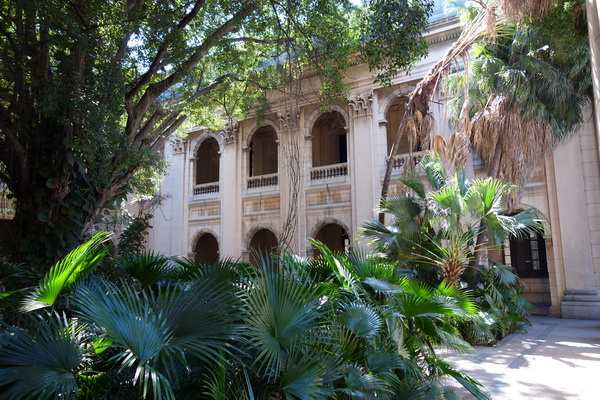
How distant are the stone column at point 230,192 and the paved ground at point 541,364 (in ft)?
38.7

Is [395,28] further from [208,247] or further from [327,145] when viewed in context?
[208,247]

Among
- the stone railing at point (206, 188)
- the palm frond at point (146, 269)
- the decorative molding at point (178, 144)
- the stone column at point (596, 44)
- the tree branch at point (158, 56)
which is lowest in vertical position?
the palm frond at point (146, 269)

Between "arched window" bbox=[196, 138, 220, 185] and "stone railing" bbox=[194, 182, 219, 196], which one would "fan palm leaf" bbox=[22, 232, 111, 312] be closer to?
"stone railing" bbox=[194, 182, 219, 196]

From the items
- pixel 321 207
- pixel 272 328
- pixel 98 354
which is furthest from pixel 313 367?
pixel 321 207

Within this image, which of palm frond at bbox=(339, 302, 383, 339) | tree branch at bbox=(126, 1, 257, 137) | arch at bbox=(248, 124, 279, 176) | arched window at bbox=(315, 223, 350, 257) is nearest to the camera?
palm frond at bbox=(339, 302, 383, 339)

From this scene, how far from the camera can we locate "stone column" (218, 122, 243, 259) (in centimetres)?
1923

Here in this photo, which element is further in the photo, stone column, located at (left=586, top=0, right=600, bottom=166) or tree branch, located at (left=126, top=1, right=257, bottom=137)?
tree branch, located at (left=126, top=1, right=257, bottom=137)

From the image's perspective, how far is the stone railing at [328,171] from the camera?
17.3 m

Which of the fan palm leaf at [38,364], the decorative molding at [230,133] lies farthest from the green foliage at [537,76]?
the decorative molding at [230,133]

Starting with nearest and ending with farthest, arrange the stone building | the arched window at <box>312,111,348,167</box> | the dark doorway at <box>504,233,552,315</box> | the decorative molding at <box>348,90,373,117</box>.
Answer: the stone building < the decorative molding at <box>348,90,373,117</box> < the dark doorway at <box>504,233,552,315</box> < the arched window at <box>312,111,348,167</box>

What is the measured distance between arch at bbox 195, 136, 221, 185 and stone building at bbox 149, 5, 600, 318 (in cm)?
5

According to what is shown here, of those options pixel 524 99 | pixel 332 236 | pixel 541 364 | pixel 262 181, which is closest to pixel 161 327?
pixel 541 364

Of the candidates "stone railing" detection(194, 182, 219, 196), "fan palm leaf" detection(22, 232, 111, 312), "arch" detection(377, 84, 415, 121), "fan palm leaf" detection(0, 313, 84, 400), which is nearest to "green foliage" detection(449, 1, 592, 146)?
"arch" detection(377, 84, 415, 121)

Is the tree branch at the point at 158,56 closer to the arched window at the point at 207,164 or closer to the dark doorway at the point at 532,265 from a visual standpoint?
the arched window at the point at 207,164
